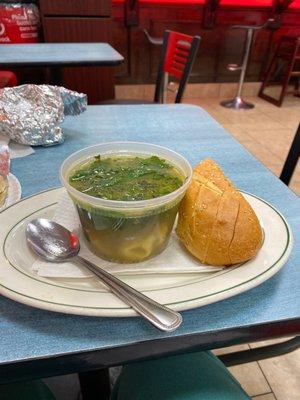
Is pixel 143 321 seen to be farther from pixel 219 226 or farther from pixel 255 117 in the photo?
pixel 255 117

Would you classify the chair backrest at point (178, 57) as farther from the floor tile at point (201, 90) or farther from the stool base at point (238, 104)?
the floor tile at point (201, 90)

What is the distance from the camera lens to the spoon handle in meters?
0.38

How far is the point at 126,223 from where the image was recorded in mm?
449

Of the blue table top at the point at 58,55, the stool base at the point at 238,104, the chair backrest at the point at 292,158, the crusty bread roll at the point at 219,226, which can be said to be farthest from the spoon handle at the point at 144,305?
the stool base at the point at 238,104

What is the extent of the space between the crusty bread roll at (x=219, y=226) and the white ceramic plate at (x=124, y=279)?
0.08ft

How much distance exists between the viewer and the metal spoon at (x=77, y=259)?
0.38 meters

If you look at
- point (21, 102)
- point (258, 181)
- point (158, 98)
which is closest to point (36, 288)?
point (258, 181)

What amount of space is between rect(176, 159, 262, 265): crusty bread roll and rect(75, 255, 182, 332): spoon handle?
108 mm

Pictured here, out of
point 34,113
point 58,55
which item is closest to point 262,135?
point 58,55

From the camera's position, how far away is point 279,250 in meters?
0.48

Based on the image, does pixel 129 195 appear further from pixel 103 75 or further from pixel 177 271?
pixel 103 75

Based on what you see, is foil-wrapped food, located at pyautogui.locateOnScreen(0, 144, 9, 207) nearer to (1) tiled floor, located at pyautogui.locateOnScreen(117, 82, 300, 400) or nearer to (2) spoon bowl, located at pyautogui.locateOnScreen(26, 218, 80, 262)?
→ (2) spoon bowl, located at pyautogui.locateOnScreen(26, 218, 80, 262)

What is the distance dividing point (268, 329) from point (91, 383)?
425 millimetres

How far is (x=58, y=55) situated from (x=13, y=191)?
5.14 ft
